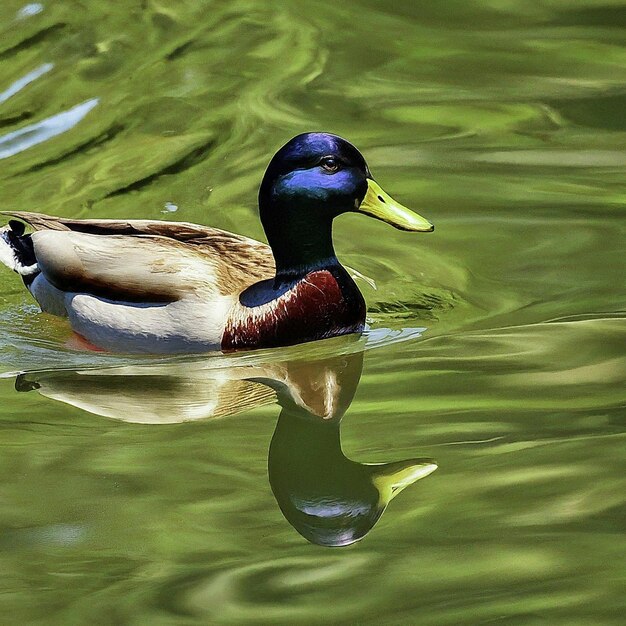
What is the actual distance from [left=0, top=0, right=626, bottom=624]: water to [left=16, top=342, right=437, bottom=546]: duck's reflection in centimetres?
2

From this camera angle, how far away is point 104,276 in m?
7.07

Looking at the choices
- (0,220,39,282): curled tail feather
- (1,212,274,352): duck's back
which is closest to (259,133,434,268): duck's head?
(1,212,274,352): duck's back

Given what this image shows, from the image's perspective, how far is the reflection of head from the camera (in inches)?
184

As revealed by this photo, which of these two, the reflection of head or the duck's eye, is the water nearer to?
the reflection of head

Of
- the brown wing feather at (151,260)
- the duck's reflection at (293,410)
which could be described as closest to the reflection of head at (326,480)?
the duck's reflection at (293,410)

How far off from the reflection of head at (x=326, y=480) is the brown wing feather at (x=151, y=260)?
4.15 ft

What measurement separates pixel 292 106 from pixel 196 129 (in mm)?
695

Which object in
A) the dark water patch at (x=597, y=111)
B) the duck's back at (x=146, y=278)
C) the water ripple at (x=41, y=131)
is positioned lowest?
the dark water patch at (x=597, y=111)

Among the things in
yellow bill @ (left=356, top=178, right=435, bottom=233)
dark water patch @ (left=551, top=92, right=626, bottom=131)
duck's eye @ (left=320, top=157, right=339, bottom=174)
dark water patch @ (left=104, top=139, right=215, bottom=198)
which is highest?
duck's eye @ (left=320, top=157, right=339, bottom=174)

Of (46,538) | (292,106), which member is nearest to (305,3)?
(292,106)

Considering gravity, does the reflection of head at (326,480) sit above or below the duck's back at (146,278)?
above

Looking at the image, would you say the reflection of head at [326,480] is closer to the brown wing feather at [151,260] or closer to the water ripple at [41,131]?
the brown wing feather at [151,260]

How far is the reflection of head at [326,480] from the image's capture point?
4.68m

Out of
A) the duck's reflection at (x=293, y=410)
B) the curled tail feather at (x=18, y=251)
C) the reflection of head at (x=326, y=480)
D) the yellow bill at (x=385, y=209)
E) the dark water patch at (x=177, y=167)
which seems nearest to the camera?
the reflection of head at (x=326, y=480)
